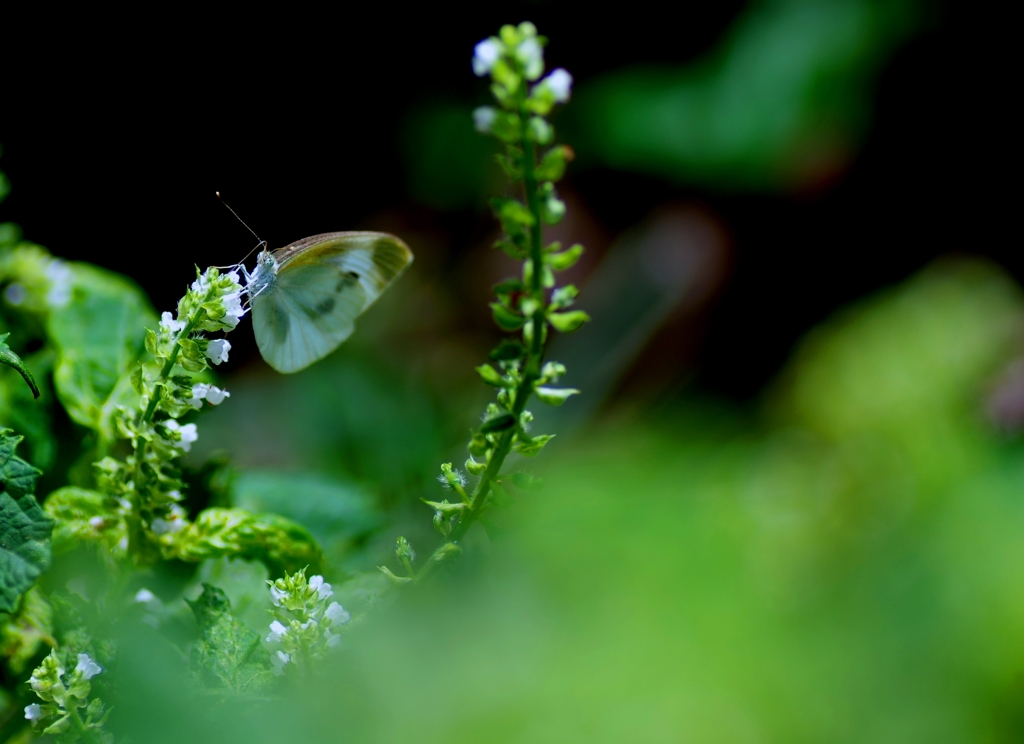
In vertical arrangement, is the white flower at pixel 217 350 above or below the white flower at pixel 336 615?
above

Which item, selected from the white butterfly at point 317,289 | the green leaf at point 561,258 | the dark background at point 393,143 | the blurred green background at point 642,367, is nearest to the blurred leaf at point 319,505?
the blurred green background at point 642,367

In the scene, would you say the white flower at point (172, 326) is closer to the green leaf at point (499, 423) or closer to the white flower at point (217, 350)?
the white flower at point (217, 350)

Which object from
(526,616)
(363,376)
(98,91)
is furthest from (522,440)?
(98,91)

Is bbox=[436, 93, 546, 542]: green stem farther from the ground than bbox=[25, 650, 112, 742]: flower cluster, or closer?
farther from the ground

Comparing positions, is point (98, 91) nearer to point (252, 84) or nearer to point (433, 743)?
point (252, 84)

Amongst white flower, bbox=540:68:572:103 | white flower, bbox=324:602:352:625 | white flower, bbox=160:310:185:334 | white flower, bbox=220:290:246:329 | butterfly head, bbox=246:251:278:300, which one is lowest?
white flower, bbox=324:602:352:625

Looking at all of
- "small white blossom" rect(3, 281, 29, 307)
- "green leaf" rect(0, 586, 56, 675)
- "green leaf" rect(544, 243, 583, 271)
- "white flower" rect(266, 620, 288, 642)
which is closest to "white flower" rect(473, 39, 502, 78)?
"green leaf" rect(544, 243, 583, 271)

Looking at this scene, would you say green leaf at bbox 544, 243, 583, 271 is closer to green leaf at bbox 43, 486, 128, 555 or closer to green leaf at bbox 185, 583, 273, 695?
green leaf at bbox 185, 583, 273, 695
